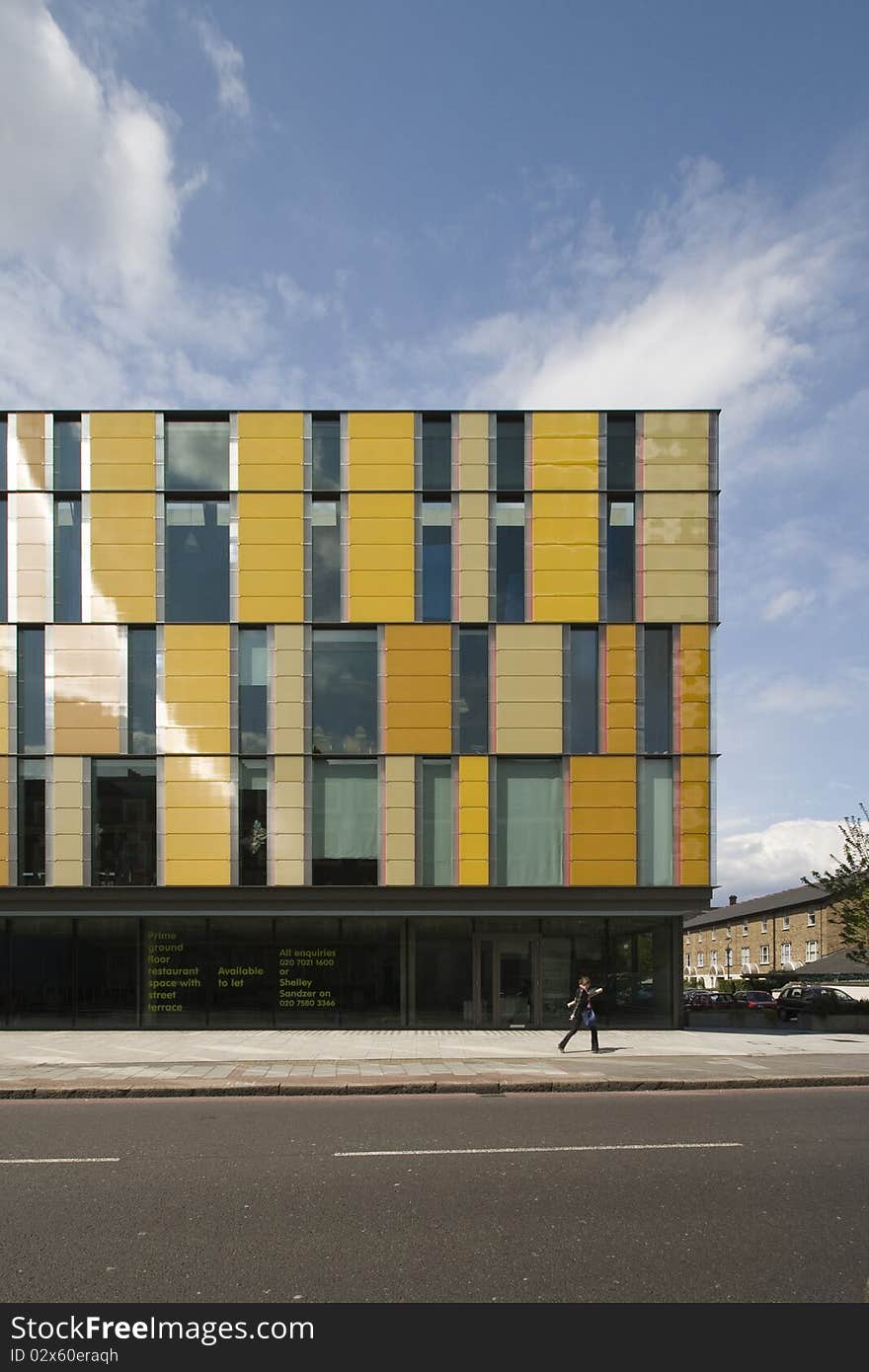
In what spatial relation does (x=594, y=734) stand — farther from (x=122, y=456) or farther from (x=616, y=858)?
(x=122, y=456)

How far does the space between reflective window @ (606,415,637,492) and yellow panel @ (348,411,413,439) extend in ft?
17.3

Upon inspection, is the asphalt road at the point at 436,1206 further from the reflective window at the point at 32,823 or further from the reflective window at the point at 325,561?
the reflective window at the point at 325,561

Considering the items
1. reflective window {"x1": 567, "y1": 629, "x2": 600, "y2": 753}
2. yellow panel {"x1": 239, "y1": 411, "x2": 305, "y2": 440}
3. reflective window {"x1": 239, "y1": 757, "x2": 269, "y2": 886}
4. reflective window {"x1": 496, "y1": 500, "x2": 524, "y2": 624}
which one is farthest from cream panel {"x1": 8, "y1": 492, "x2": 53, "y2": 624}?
reflective window {"x1": 567, "y1": 629, "x2": 600, "y2": 753}

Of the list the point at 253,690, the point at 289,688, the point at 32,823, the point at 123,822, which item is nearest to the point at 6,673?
the point at 32,823

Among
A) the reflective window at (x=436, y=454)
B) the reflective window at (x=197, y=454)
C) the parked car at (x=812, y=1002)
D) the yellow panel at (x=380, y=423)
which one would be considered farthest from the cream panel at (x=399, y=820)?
the parked car at (x=812, y=1002)

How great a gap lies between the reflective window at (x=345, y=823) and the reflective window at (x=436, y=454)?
24.7ft

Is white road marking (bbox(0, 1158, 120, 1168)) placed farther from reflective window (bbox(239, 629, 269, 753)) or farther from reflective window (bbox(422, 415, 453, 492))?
reflective window (bbox(422, 415, 453, 492))

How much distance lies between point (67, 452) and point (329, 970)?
1495 centimetres

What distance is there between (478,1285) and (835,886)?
3082 centimetres

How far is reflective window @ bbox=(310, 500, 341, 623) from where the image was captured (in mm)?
25797

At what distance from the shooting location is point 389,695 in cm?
2548

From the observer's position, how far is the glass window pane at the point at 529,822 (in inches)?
987

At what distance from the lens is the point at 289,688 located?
25469 mm
